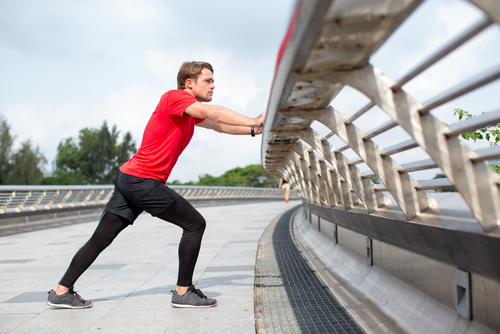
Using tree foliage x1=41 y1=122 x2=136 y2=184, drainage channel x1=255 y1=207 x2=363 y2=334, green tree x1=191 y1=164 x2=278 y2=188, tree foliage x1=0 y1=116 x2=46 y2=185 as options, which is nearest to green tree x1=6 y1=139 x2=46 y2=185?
tree foliage x1=0 y1=116 x2=46 y2=185

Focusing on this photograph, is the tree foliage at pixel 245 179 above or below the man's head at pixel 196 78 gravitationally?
above

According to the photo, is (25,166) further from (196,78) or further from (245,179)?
(245,179)

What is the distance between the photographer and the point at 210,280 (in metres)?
5.18

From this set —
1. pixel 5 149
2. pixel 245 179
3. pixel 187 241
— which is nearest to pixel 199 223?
pixel 187 241

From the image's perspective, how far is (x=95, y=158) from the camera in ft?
298

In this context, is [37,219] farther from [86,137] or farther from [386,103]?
[86,137]

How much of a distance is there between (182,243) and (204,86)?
142 centimetres

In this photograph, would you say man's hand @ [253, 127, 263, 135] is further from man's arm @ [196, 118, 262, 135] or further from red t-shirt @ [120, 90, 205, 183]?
red t-shirt @ [120, 90, 205, 183]

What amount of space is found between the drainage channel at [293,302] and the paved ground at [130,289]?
0.13 meters

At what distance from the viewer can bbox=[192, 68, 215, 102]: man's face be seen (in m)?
4.07

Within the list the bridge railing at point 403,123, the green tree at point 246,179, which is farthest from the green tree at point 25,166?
the bridge railing at point 403,123

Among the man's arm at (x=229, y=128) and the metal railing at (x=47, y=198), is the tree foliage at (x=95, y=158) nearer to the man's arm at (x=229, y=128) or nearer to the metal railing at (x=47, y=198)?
the metal railing at (x=47, y=198)

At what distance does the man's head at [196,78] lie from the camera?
4074 mm

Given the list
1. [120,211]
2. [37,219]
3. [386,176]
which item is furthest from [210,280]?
[37,219]
